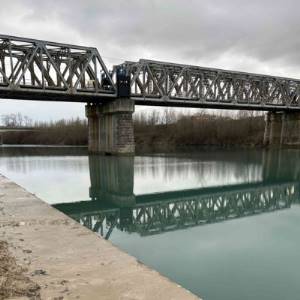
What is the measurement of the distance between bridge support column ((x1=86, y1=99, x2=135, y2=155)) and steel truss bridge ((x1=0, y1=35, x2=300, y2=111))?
1594mm

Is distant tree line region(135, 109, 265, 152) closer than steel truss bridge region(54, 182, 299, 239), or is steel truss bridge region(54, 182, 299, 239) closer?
steel truss bridge region(54, 182, 299, 239)

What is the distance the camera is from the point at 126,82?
49.7 metres

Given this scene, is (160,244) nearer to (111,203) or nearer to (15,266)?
(15,266)

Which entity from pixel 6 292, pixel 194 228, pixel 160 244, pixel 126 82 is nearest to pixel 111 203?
pixel 194 228

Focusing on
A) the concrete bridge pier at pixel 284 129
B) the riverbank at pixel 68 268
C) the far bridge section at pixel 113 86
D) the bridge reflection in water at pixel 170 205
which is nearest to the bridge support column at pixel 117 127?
the far bridge section at pixel 113 86

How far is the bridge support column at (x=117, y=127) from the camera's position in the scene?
48.5 meters

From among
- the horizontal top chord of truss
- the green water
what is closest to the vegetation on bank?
the horizontal top chord of truss

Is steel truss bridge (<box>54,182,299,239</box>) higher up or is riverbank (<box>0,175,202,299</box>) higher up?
riverbank (<box>0,175,202,299</box>)

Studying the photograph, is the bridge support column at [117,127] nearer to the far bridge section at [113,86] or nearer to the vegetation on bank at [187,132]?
the far bridge section at [113,86]

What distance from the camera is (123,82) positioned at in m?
49.5

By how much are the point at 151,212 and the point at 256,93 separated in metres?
61.7

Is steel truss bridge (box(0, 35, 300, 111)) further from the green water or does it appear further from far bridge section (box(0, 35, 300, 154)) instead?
the green water

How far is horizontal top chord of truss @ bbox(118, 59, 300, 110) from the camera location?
5438 centimetres

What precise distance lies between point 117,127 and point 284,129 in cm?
4569
